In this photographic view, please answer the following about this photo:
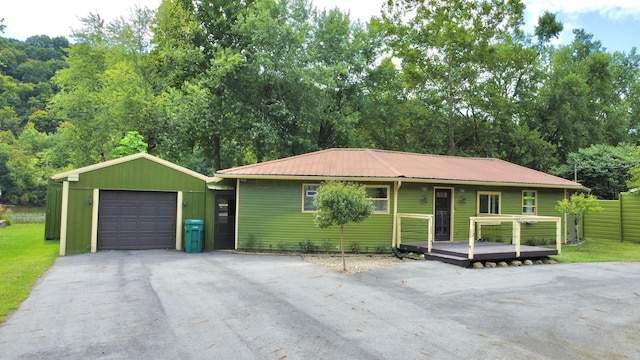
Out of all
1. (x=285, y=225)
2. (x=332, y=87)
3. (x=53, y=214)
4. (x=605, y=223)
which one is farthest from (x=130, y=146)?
(x=605, y=223)

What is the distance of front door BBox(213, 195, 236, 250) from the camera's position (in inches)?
491

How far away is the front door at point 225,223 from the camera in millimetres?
12461

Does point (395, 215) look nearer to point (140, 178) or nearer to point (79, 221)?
point (140, 178)

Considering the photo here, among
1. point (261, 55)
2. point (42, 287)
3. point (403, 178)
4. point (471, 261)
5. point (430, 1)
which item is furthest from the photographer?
point (430, 1)

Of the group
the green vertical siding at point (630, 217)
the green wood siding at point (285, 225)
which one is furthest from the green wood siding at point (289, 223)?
the green vertical siding at point (630, 217)

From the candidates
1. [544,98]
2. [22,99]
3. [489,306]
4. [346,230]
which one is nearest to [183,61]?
[346,230]

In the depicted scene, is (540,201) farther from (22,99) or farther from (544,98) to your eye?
(22,99)

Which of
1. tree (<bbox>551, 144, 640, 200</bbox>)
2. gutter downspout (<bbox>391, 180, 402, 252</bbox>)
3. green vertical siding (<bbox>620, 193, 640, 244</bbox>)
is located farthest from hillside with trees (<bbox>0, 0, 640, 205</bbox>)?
gutter downspout (<bbox>391, 180, 402, 252</bbox>)

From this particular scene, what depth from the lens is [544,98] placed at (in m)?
24.9

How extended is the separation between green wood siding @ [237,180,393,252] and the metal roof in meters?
0.50

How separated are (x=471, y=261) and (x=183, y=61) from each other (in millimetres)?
16763

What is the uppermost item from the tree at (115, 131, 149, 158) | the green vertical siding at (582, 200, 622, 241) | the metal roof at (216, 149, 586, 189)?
the tree at (115, 131, 149, 158)

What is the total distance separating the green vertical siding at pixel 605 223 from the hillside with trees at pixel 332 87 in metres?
2.42

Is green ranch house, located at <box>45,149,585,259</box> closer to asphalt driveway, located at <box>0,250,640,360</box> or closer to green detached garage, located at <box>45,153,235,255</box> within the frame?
green detached garage, located at <box>45,153,235,255</box>
